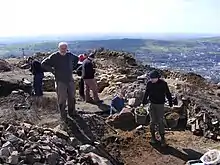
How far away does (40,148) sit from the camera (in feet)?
26.5

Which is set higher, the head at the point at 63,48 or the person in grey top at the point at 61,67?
the head at the point at 63,48

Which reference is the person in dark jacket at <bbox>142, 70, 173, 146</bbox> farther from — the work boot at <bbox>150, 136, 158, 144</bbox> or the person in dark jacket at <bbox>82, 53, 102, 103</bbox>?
the person in dark jacket at <bbox>82, 53, 102, 103</bbox>

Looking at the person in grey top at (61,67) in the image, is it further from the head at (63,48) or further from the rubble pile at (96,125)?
the rubble pile at (96,125)

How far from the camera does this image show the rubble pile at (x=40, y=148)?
7.54 meters

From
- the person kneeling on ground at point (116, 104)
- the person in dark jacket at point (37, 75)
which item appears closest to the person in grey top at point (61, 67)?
the person kneeling on ground at point (116, 104)

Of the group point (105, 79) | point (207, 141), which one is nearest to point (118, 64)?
point (105, 79)

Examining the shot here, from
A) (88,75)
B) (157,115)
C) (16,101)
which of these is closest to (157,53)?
(88,75)

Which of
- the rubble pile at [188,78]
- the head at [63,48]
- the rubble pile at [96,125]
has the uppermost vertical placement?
the head at [63,48]

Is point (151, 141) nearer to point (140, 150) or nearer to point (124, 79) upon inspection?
point (140, 150)

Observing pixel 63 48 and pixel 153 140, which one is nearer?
pixel 63 48

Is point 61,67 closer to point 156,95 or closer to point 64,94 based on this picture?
point 64,94

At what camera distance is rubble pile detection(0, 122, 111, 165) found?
754cm

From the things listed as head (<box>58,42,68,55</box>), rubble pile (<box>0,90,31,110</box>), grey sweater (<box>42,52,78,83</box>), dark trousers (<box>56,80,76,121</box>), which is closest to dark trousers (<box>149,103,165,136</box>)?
dark trousers (<box>56,80,76,121</box>)

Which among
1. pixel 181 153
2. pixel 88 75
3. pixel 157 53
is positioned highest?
pixel 88 75
